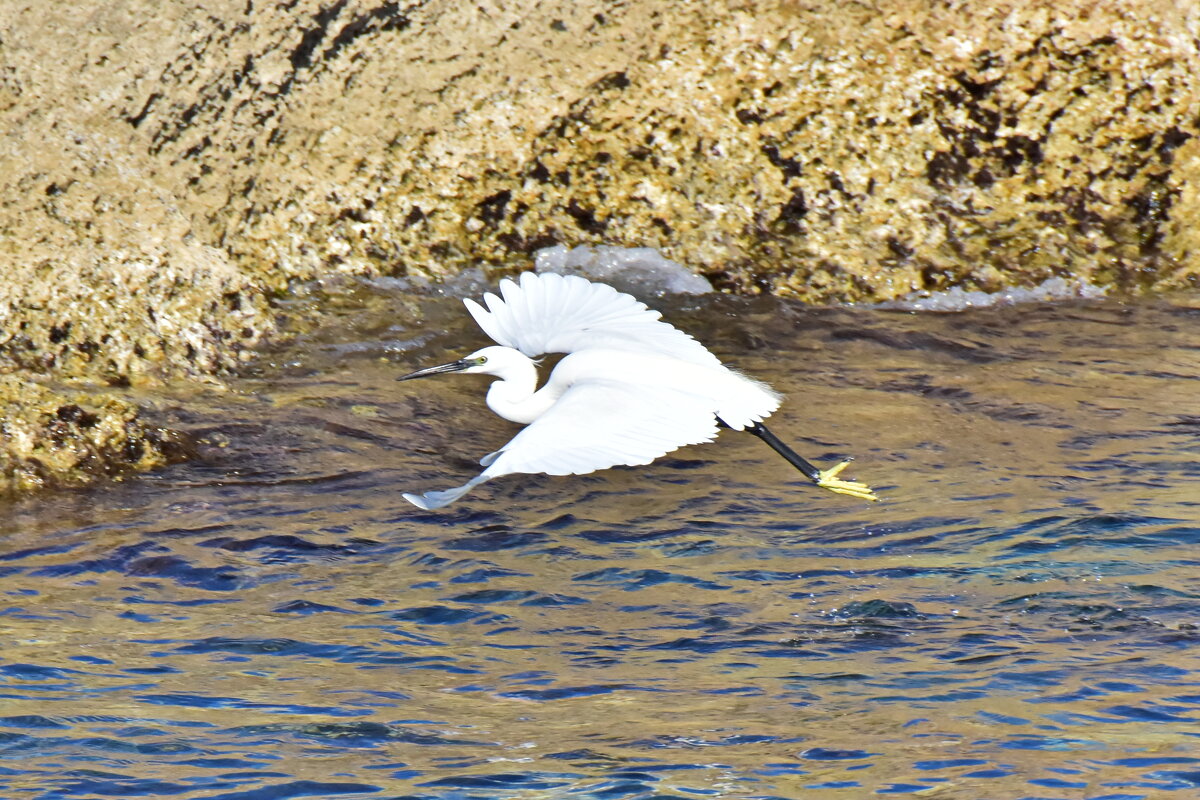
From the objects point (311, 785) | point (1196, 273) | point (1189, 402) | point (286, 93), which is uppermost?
point (286, 93)

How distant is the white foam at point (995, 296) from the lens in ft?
21.2

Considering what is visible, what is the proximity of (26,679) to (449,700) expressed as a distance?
3.47 ft

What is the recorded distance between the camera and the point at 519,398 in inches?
191

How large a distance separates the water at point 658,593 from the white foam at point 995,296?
0.26 meters

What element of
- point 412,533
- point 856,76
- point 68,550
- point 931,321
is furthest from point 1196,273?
point 68,550

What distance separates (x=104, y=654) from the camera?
12.0 feet

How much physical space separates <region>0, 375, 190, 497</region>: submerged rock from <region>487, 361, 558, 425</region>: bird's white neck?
1.22 m

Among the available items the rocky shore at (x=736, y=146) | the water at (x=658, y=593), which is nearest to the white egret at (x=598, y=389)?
the water at (x=658, y=593)

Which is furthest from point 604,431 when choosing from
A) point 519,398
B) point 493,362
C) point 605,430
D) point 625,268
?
point 625,268

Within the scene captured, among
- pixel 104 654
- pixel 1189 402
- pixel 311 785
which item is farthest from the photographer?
pixel 1189 402

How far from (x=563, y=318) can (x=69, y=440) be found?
1.82m

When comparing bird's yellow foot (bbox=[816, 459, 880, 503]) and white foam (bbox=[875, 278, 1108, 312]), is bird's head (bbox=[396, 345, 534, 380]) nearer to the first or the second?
bird's yellow foot (bbox=[816, 459, 880, 503])

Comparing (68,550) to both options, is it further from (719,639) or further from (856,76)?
(856,76)

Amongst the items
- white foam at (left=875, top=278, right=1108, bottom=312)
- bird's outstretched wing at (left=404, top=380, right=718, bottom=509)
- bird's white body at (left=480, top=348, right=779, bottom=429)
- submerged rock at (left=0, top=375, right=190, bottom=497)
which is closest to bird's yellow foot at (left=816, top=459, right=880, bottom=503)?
Answer: bird's white body at (left=480, top=348, right=779, bottom=429)
